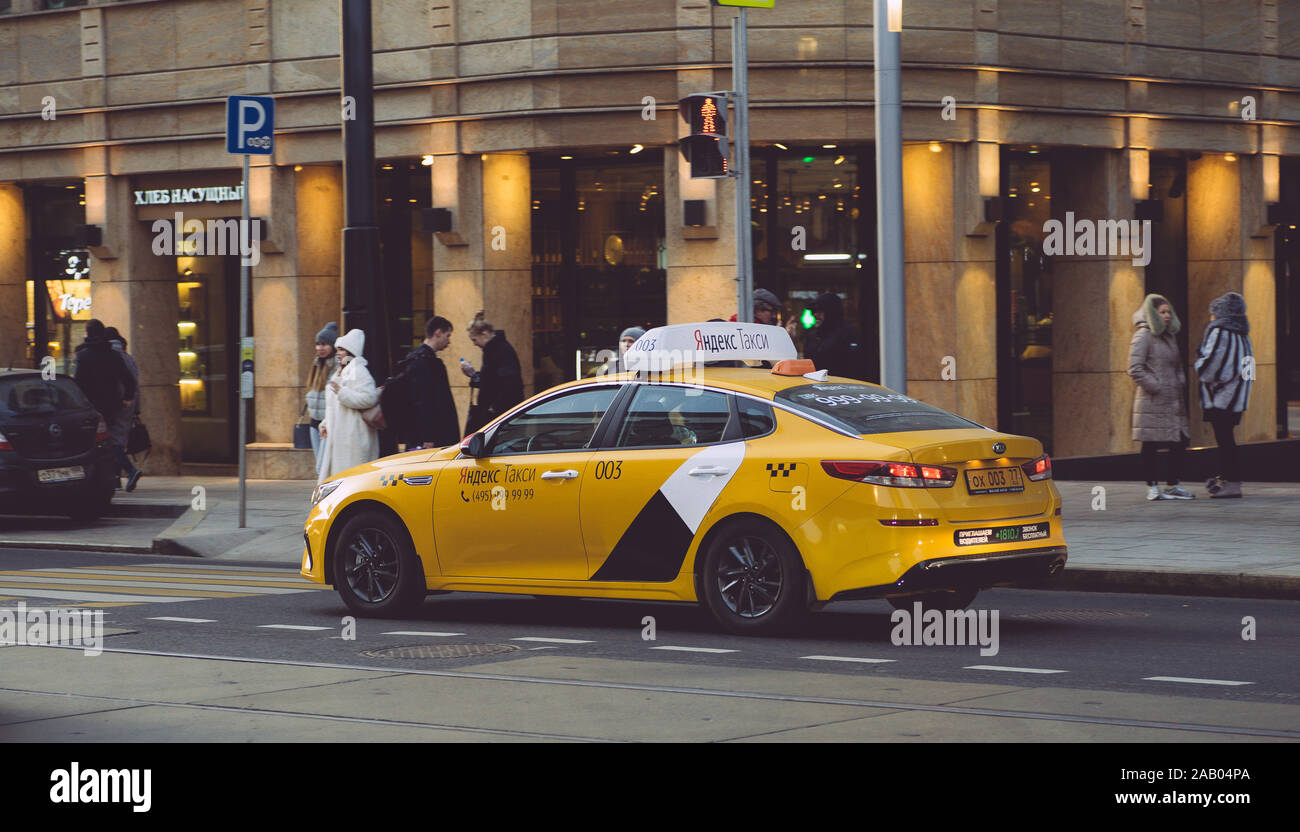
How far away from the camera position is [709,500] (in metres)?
9.96

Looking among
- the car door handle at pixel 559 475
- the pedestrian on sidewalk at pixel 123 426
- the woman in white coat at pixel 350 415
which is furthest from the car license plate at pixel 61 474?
the car door handle at pixel 559 475

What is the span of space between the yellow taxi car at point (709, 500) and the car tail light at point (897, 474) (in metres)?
0.01

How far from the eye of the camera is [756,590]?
9898 millimetres

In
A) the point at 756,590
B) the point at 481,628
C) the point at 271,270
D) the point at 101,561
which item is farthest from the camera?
the point at 271,270

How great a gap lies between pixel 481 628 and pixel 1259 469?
12.8 m

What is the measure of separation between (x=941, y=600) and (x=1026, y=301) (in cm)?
1099

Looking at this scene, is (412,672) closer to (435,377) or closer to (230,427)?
(435,377)

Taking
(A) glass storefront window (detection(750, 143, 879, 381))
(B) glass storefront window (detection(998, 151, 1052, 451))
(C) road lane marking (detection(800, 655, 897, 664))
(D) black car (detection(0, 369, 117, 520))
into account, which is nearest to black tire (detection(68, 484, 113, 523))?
(D) black car (detection(0, 369, 117, 520))

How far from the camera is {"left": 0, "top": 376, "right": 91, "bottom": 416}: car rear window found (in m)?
18.1

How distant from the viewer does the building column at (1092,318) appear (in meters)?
21.2

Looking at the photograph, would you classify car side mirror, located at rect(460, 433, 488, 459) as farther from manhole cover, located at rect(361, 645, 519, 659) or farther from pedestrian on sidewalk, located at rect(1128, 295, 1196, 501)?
pedestrian on sidewalk, located at rect(1128, 295, 1196, 501)

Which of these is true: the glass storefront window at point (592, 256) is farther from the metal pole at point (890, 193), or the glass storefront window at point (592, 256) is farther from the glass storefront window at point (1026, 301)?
the metal pole at point (890, 193)

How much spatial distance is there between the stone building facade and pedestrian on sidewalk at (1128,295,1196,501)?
10.9 feet
